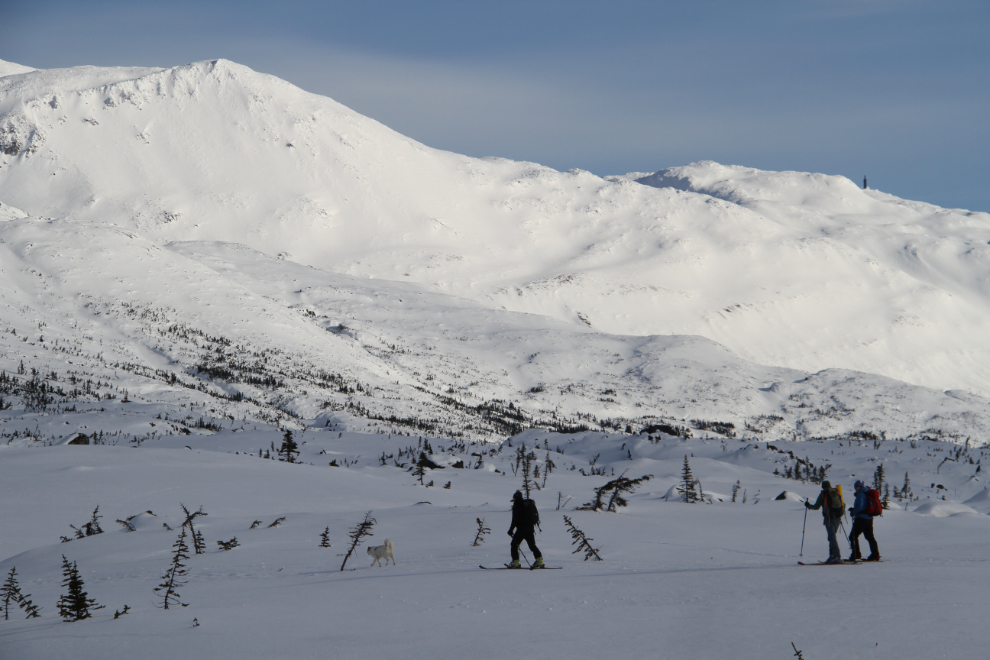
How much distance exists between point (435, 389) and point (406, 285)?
4498cm

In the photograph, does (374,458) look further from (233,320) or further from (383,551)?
(233,320)

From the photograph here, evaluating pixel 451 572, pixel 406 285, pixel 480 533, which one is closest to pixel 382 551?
pixel 451 572

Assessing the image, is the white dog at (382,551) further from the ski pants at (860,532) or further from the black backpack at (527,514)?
the ski pants at (860,532)

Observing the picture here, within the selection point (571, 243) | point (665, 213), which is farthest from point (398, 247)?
point (665, 213)

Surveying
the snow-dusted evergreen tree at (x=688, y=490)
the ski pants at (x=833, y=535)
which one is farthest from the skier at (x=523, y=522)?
the snow-dusted evergreen tree at (x=688, y=490)

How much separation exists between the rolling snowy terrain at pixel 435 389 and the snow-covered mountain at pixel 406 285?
1.92 ft

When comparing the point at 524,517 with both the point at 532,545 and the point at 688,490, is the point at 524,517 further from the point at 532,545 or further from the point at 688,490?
the point at 688,490

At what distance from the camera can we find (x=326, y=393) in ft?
181

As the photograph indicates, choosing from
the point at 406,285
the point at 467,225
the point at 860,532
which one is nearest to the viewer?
the point at 860,532

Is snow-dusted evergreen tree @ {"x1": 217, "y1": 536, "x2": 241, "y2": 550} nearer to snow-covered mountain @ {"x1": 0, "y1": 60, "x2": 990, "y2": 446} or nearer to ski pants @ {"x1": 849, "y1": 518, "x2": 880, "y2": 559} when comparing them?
ski pants @ {"x1": 849, "y1": 518, "x2": 880, "y2": 559}

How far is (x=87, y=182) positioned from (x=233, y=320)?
87144mm

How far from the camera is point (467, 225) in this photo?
157 meters

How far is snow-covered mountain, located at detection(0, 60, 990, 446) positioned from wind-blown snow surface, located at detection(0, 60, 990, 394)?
1.99 feet

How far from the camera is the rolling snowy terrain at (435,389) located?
8.12 metres
